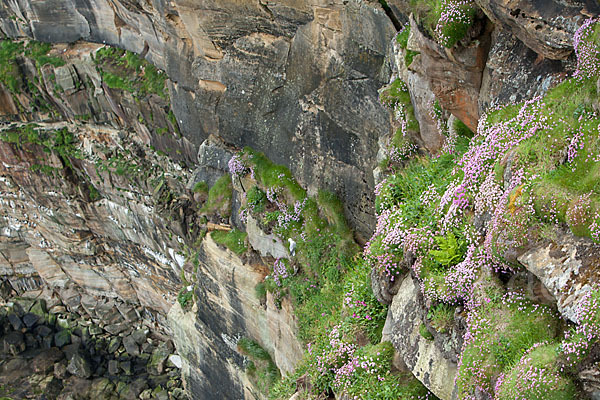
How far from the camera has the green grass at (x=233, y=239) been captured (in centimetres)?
1772

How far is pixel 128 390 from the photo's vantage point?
88.4ft

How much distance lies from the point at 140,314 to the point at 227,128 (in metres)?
15.9

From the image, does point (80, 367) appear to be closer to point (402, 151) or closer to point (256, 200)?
point (256, 200)

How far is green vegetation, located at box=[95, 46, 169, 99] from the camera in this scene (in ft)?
74.1

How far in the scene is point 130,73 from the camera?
23562 mm

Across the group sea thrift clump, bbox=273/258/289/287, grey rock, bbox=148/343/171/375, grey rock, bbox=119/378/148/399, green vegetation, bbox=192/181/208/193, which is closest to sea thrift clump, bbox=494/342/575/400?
sea thrift clump, bbox=273/258/289/287

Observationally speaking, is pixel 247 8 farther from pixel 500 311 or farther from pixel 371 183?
pixel 500 311

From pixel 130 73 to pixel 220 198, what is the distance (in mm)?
7979

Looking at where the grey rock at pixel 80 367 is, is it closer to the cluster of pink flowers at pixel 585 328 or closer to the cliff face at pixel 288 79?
the cliff face at pixel 288 79

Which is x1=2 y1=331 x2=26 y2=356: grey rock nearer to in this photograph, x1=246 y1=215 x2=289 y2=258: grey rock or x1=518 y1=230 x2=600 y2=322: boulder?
x1=246 y1=215 x2=289 y2=258: grey rock

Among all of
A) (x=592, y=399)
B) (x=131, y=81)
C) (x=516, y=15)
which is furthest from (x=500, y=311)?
(x=131, y=81)

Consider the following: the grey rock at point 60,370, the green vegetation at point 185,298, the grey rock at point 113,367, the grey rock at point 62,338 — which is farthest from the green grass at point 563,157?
the grey rock at point 62,338

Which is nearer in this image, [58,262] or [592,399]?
[592,399]

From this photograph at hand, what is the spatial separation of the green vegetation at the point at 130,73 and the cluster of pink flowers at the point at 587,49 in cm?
1751
